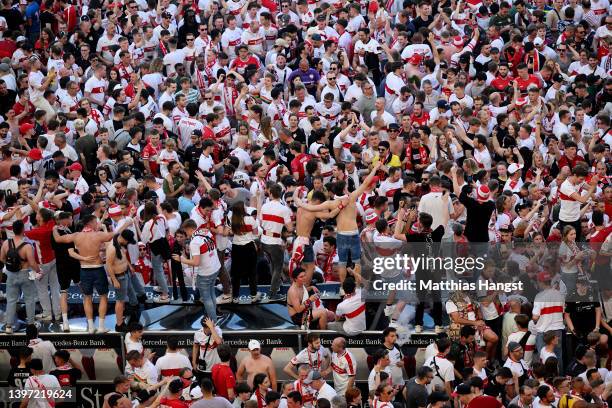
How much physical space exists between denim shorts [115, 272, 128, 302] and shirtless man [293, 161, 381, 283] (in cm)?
227

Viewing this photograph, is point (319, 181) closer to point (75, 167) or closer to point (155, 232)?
point (155, 232)

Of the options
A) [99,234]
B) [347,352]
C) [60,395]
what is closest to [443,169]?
[347,352]

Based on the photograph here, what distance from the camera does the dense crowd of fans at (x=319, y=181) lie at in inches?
640

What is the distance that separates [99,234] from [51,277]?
44.5 inches

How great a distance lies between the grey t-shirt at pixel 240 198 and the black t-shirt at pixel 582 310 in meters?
4.44

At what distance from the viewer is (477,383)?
593 inches

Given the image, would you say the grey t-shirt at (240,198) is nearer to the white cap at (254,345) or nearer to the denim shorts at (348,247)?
the denim shorts at (348,247)

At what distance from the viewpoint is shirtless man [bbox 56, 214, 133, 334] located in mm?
17078

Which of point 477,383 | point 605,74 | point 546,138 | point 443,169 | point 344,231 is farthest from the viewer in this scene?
point 605,74

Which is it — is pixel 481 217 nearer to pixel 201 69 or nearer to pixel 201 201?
pixel 201 201

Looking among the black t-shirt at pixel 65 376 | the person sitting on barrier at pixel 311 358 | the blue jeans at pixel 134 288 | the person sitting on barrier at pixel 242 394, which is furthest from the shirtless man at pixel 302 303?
the black t-shirt at pixel 65 376

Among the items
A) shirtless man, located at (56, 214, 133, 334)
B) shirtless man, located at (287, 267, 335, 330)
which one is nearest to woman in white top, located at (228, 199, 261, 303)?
shirtless man, located at (287, 267, 335, 330)

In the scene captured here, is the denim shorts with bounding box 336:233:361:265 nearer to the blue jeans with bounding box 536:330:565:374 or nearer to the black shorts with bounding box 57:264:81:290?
the blue jeans with bounding box 536:330:565:374

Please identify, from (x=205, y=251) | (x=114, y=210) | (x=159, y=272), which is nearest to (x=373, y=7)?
(x=114, y=210)
